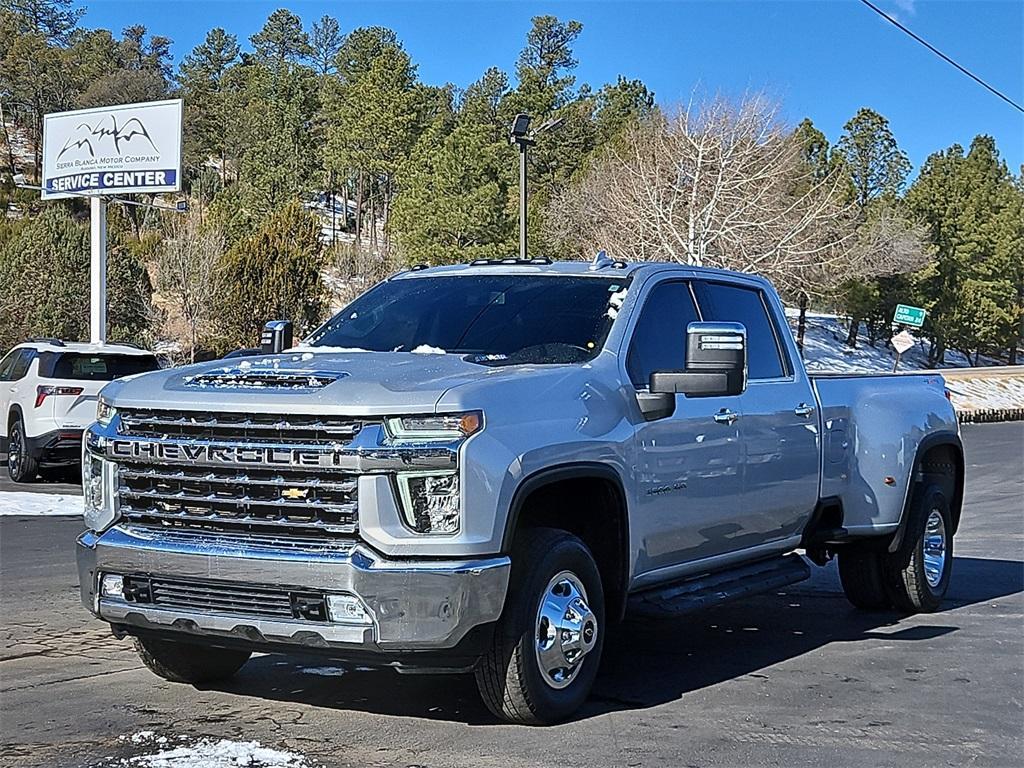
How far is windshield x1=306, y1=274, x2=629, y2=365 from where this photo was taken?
6418 mm

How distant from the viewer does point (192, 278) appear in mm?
49719

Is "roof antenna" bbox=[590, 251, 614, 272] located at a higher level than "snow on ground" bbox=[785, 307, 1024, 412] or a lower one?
higher

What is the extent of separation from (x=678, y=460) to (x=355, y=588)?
6.50 ft

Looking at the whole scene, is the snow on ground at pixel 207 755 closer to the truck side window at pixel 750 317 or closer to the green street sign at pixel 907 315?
the truck side window at pixel 750 317

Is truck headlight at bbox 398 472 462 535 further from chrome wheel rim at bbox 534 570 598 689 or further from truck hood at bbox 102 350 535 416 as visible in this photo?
chrome wheel rim at bbox 534 570 598 689

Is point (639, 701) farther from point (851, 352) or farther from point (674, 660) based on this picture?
point (851, 352)

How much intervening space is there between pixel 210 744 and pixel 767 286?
4.41 metres

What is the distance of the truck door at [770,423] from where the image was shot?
7.03 m

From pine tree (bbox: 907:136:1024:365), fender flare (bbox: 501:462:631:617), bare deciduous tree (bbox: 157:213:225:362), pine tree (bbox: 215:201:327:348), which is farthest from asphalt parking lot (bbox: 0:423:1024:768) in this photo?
pine tree (bbox: 907:136:1024:365)

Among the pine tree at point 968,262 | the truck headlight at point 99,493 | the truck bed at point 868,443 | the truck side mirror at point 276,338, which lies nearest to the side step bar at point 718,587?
the truck bed at point 868,443

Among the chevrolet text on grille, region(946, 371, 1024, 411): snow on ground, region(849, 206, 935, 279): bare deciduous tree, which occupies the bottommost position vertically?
region(946, 371, 1024, 411): snow on ground

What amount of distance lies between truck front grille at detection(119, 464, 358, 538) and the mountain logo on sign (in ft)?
87.8

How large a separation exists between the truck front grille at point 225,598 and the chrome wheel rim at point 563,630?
99cm

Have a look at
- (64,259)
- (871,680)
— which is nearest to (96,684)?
(871,680)
